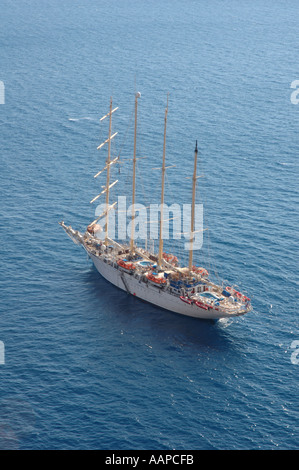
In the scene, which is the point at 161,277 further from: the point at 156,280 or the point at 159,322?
the point at 159,322

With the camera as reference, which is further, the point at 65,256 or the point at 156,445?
the point at 65,256

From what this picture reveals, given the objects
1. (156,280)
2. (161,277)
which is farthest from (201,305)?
(161,277)

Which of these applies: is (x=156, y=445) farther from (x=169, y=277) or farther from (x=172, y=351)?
(x=169, y=277)

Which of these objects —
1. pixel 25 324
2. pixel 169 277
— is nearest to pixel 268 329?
pixel 169 277

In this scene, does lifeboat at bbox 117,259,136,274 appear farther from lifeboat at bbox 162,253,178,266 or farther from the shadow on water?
lifeboat at bbox 162,253,178,266

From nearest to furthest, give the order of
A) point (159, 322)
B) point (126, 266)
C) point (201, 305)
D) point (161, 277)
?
point (201, 305) → point (159, 322) → point (161, 277) → point (126, 266)
